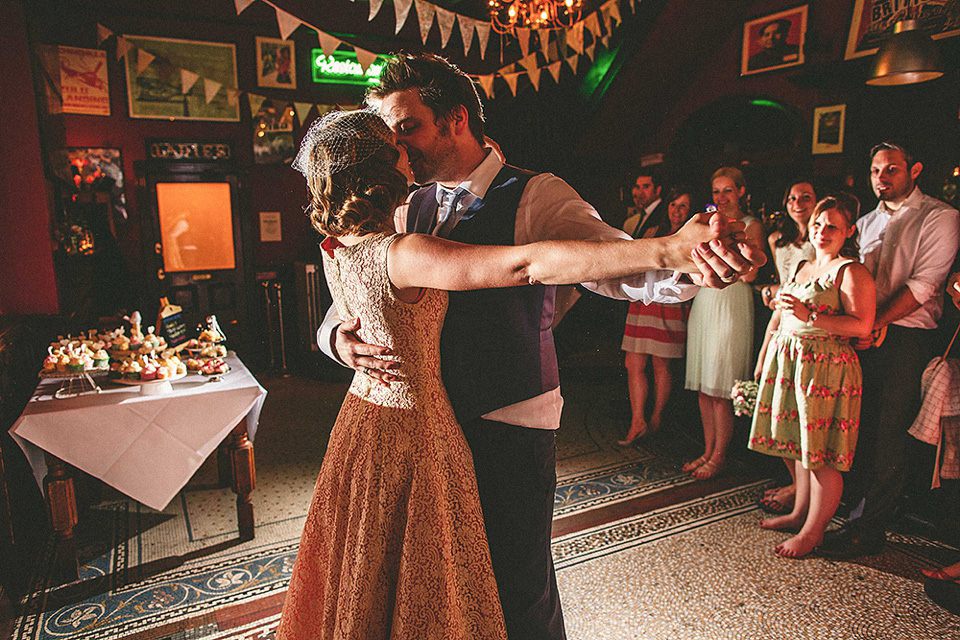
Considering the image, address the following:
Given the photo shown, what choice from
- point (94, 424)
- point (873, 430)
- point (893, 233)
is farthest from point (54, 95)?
point (873, 430)

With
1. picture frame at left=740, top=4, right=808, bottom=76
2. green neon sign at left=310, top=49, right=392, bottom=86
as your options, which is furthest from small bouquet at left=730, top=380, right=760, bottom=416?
green neon sign at left=310, top=49, right=392, bottom=86

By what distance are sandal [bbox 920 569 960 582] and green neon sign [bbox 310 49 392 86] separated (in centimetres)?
638

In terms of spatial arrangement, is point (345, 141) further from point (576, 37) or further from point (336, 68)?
point (336, 68)

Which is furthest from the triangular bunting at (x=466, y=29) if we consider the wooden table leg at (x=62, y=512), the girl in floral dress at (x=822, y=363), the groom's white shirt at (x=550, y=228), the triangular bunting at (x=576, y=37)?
the wooden table leg at (x=62, y=512)

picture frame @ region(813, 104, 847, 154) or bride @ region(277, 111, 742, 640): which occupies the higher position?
picture frame @ region(813, 104, 847, 154)

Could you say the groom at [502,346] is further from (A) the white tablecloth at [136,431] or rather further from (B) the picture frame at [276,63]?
(B) the picture frame at [276,63]

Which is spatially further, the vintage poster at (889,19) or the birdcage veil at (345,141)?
the vintage poster at (889,19)

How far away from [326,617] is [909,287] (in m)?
2.65

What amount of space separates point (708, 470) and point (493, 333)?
8.51 ft

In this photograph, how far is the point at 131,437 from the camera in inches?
95.2

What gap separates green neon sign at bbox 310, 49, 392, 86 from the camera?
6.70 metres

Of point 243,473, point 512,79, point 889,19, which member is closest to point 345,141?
point 243,473

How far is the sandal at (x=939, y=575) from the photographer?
2.30 m

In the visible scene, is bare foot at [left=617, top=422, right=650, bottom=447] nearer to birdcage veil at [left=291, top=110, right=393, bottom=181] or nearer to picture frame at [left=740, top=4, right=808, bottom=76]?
birdcage veil at [left=291, top=110, right=393, bottom=181]
